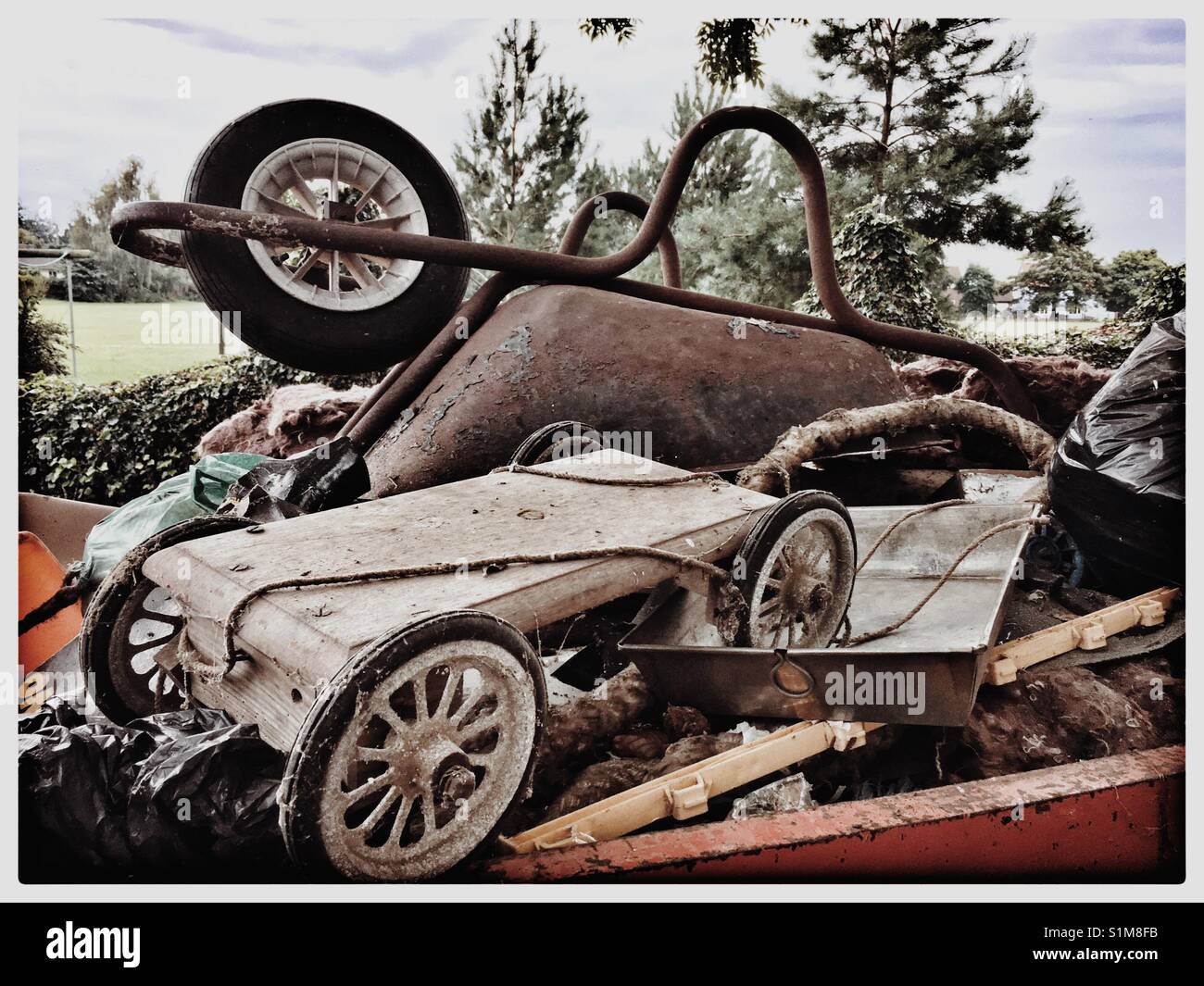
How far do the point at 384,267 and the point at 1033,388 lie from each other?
3.08 metres

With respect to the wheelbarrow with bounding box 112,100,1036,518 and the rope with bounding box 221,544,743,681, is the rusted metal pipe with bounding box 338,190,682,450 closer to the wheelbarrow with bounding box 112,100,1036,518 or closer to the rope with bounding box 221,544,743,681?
the wheelbarrow with bounding box 112,100,1036,518

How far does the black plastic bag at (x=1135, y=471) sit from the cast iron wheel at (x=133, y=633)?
2326 millimetres

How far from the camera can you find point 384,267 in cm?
334

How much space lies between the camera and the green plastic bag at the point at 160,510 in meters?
2.61

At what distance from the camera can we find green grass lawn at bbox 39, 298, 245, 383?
273 centimetres

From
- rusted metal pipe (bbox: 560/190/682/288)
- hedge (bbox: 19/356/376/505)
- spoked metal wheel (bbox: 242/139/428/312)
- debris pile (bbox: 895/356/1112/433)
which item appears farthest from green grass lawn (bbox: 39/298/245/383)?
debris pile (bbox: 895/356/1112/433)

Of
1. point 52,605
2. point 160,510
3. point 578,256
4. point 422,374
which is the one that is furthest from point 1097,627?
point 52,605

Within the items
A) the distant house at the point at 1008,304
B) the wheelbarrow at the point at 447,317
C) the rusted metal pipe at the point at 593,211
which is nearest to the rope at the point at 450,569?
the wheelbarrow at the point at 447,317

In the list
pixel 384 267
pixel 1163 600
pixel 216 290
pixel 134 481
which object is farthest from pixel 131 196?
pixel 1163 600

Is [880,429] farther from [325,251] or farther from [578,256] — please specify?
[325,251]

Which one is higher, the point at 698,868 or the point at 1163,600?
the point at 1163,600

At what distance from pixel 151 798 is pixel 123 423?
2542 millimetres

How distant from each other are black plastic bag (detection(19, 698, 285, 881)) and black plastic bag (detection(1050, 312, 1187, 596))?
7.35 feet
